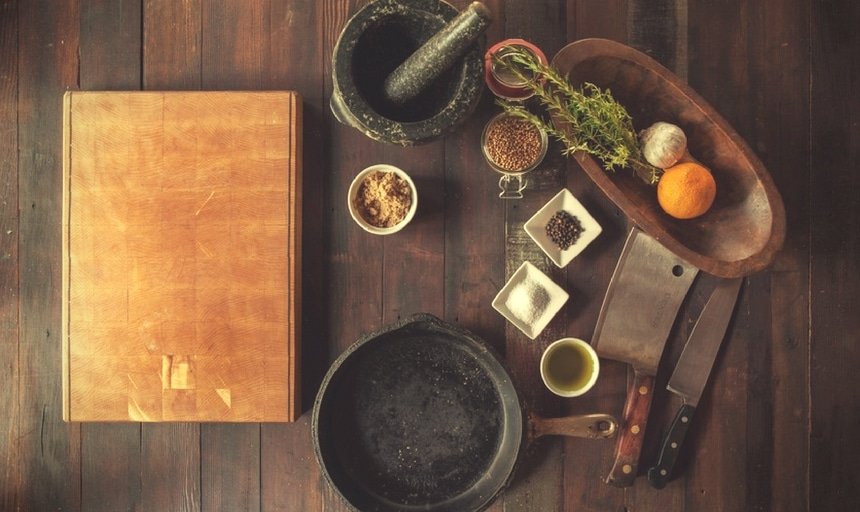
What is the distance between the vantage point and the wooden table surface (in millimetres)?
1233

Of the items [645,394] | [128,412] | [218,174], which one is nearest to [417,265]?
[218,174]

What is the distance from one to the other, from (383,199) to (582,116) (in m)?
0.42

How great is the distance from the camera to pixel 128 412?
1198 mm

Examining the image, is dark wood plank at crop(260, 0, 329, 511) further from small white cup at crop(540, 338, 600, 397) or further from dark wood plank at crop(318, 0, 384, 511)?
small white cup at crop(540, 338, 600, 397)

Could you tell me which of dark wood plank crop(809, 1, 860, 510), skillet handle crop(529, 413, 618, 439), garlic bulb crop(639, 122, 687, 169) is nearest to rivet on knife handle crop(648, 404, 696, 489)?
skillet handle crop(529, 413, 618, 439)

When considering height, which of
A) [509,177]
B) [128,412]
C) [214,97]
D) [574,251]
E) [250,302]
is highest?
[214,97]

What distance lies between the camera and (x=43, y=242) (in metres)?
1.26

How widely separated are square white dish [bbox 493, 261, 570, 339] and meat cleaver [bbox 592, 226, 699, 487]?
0.37 ft

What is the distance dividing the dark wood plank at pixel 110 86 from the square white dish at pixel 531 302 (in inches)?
33.8

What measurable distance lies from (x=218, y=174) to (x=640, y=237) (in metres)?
0.88

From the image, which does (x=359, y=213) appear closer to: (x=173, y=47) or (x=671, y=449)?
(x=173, y=47)

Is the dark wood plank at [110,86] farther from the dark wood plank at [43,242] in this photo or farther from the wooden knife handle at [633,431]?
the wooden knife handle at [633,431]

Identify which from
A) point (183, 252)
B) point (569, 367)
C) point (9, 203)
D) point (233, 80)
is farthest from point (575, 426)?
point (9, 203)

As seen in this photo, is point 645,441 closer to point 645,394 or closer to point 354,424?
point 645,394
